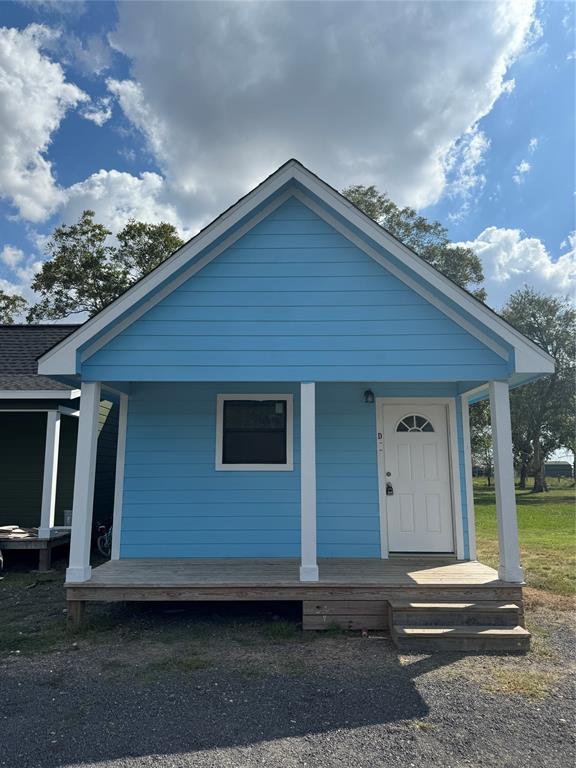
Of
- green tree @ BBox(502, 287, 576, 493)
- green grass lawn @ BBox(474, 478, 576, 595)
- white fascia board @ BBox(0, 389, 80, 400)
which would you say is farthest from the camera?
green tree @ BBox(502, 287, 576, 493)

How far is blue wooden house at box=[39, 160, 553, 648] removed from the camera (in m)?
5.21

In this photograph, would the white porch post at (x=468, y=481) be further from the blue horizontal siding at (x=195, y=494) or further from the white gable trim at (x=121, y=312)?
the white gable trim at (x=121, y=312)

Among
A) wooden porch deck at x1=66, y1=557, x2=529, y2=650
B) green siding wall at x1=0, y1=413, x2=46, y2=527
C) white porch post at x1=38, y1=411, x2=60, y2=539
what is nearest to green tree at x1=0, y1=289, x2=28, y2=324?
green siding wall at x1=0, y1=413, x2=46, y2=527

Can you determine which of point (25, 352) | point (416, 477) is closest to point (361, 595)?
point (416, 477)

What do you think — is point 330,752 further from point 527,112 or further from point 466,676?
point 527,112

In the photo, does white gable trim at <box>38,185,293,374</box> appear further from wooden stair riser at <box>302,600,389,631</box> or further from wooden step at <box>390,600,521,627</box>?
wooden step at <box>390,600,521,627</box>

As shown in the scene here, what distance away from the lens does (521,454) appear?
29688 millimetres

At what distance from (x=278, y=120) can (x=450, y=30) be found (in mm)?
3003

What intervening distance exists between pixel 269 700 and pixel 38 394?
7047mm

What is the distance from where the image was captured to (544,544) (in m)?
10.7

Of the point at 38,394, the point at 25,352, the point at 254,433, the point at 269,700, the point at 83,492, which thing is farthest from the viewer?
the point at 25,352

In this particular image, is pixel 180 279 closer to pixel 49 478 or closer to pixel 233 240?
pixel 233 240

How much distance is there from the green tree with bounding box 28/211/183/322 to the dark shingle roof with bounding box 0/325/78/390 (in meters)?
11.5

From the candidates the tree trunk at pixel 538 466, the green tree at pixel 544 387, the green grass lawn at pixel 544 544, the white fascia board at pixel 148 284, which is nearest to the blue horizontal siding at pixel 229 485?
the white fascia board at pixel 148 284
